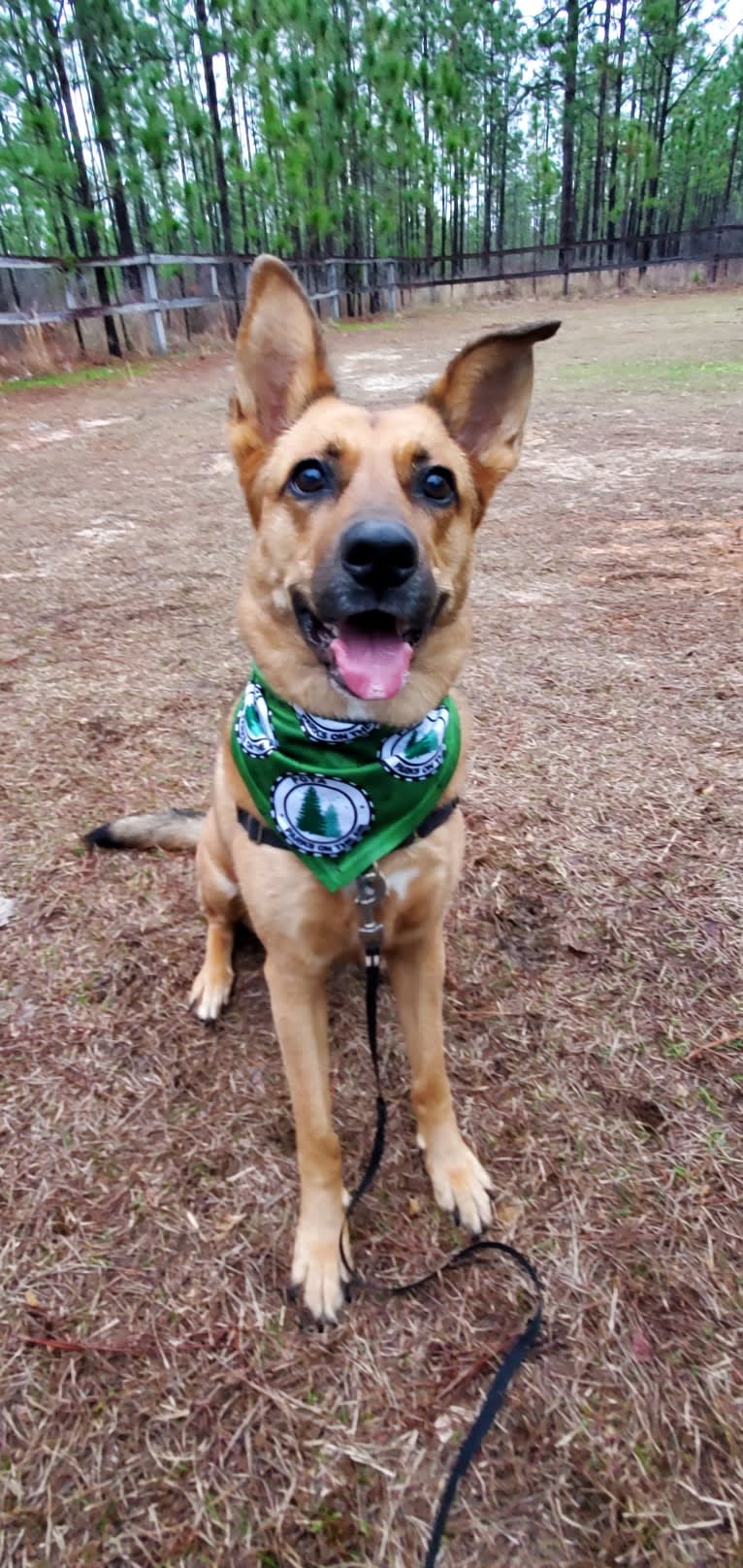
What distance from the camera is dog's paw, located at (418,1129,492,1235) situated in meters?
2.02

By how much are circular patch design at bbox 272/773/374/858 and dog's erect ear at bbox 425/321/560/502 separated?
0.98 metres

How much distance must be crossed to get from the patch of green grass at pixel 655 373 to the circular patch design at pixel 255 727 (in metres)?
12.2

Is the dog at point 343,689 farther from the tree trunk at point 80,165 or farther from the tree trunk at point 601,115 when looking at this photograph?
the tree trunk at point 601,115

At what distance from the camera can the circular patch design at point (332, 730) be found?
1924 millimetres

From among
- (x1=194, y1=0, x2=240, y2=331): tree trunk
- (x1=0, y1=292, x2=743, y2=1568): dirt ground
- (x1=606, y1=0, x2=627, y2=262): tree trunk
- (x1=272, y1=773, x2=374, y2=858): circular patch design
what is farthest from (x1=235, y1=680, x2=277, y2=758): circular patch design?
(x1=606, y1=0, x2=627, y2=262): tree trunk

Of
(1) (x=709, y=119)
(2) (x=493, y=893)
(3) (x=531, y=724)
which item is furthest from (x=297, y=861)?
(1) (x=709, y=119)

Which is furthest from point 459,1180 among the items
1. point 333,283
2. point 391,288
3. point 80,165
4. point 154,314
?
point 391,288

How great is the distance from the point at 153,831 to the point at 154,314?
65.5 feet

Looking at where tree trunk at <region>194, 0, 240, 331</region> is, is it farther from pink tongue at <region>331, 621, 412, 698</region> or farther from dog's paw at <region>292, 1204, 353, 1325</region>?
dog's paw at <region>292, 1204, 353, 1325</region>

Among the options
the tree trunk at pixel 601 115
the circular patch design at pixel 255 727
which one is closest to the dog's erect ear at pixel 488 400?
the circular patch design at pixel 255 727

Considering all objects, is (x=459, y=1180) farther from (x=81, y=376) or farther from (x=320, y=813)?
(x=81, y=376)

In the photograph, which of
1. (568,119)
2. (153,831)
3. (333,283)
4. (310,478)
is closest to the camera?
(310,478)

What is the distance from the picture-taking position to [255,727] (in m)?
2.01

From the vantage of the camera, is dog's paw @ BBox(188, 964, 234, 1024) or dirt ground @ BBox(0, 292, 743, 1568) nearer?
dirt ground @ BBox(0, 292, 743, 1568)
